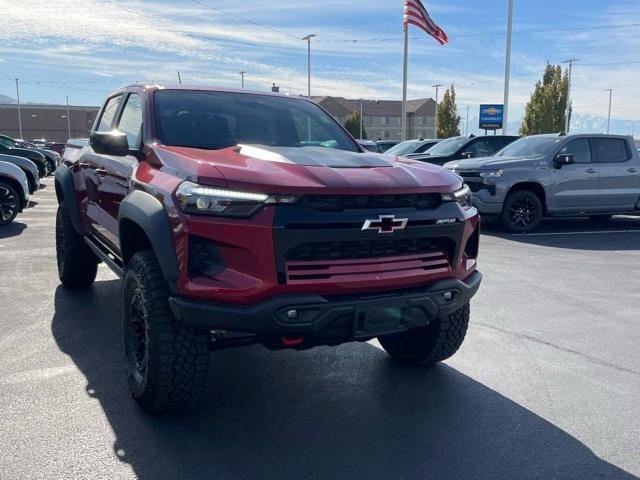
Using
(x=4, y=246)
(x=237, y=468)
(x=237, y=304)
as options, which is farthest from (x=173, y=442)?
(x=4, y=246)

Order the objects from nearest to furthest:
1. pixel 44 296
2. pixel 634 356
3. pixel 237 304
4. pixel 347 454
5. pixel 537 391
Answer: pixel 237 304 < pixel 347 454 < pixel 537 391 < pixel 634 356 < pixel 44 296

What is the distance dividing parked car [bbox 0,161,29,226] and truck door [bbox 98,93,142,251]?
662 cm

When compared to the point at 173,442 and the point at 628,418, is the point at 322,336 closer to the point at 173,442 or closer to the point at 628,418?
the point at 173,442

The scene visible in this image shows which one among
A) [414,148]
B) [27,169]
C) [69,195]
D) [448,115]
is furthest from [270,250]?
[448,115]

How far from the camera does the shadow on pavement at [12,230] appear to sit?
9562mm

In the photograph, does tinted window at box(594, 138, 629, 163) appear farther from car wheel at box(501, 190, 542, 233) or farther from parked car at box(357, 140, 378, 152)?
parked car at box(357, 140, 378, 152)

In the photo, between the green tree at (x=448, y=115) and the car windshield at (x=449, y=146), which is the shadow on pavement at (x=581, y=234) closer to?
the car windshield at (x=449, y=146)

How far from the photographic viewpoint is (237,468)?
291 cm

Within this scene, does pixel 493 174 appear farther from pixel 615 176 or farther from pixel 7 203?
pixel 7 203

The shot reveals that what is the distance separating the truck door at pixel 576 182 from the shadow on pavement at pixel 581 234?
Result: 1.71 ft

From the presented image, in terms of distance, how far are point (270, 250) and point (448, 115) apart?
198 ft

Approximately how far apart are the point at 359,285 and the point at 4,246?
284 inches

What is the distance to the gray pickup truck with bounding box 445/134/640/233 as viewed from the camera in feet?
35.0

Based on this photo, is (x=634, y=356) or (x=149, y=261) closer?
(x=149, y=261)
